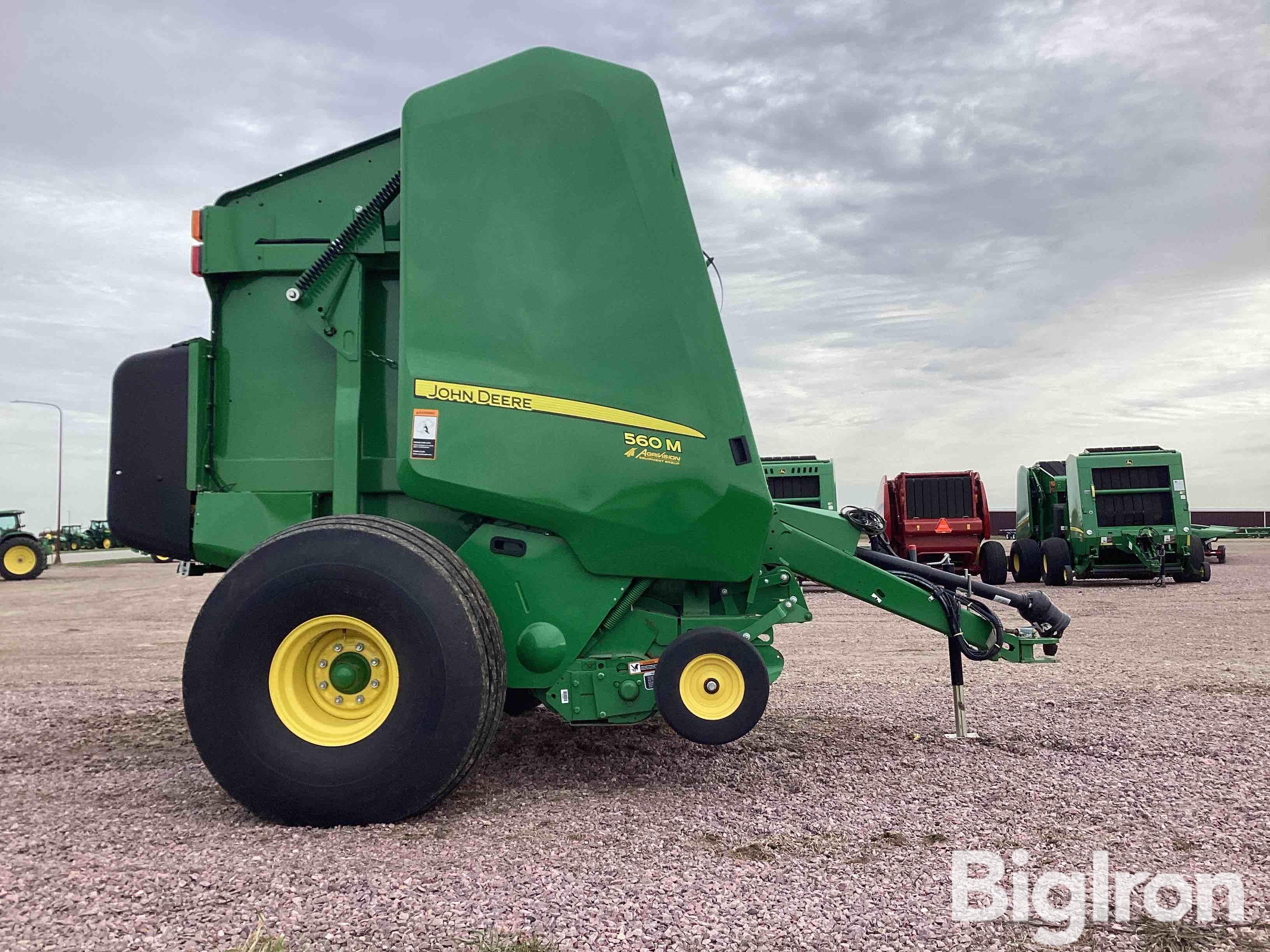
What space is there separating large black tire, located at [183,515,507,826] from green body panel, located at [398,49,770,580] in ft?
1.59

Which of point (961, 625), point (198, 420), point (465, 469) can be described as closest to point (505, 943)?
point (465, 469)

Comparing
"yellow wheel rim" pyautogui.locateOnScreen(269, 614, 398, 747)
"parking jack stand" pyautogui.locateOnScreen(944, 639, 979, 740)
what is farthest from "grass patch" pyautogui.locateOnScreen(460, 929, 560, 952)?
"parking jack stand" pyautogui.locateOnScreen(944, 639, 979, 740)

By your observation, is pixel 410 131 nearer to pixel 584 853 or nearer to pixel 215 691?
pixel 215 691

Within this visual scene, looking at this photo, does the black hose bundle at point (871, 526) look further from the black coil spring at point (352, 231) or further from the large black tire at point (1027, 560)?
the large black tire at point (1027, 560)

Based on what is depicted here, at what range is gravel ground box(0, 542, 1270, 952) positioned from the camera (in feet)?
Answer: 8.57

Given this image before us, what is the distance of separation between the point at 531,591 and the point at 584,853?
1.16 meters

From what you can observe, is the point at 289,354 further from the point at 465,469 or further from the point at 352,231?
the point at 465,469

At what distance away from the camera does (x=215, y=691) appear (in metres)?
3.50

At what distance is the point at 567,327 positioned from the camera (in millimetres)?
3936

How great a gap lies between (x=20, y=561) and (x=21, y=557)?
10 cm

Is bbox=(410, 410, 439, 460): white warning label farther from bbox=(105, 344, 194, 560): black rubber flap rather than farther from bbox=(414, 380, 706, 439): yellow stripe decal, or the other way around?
bbox=(105, 344, 194, 560): black rubber flap

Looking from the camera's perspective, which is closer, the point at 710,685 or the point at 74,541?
the point at 710,685

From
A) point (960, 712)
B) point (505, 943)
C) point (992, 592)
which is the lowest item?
point (505, 943)

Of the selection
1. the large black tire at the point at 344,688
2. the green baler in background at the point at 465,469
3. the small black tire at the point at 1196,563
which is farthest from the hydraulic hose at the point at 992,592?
the small black tire at the point at 1196,563
